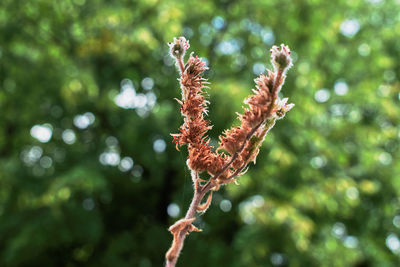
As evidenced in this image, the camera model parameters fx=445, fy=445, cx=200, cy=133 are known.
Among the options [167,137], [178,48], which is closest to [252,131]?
[178,48]

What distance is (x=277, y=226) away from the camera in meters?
6.12

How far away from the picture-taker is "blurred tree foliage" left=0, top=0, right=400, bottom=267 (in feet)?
19.7

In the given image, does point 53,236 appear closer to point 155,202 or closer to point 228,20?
point 155,202

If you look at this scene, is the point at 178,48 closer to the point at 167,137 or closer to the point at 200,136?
the point at 200,136

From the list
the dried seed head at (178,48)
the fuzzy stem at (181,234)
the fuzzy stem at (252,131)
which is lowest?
the fuzzy stem at (181,234)

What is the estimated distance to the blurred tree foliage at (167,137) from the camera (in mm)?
6016

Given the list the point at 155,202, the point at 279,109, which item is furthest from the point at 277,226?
the point at 279,109

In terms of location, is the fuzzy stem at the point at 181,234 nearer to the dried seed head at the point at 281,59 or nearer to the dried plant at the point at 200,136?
the dried plant at the point at 200,136

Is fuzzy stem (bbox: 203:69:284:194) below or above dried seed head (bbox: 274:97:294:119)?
below

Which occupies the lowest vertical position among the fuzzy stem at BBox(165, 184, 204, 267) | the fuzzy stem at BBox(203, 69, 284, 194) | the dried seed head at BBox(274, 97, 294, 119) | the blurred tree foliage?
the fuzzy stem at BBox(165, 184, 204, 267)

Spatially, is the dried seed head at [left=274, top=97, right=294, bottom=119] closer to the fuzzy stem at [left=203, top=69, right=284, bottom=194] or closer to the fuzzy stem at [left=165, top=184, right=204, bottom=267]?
the fuzzy stem at [left=203, top=69, right=284, bottom=194]

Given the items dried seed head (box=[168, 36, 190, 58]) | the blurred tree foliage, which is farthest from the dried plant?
the blurred tree foliage

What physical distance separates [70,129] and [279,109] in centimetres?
737

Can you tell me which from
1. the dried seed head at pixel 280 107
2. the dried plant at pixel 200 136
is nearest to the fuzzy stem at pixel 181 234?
the dried plant at pixel 200 136
